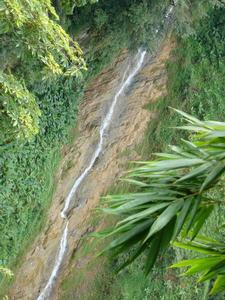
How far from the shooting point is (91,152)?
1112 centimetres

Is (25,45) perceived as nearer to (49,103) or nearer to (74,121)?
(49,103)

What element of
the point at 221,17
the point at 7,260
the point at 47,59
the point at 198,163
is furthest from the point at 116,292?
the point at 221,17

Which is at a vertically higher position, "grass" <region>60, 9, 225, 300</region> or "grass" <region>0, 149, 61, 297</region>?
"grass" <region>0, 149, 61, 297</region>

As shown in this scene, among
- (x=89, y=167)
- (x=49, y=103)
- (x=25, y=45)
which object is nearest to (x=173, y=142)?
(x=89, y=167)

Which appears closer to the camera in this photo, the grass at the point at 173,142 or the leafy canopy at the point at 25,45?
the leafy canopy at the point at 25,45

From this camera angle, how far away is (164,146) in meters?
11.5

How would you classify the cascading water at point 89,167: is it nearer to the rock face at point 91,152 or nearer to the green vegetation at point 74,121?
the rock face at point 91,152

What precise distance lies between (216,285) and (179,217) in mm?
780

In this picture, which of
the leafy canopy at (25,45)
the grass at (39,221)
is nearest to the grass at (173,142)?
the grass at (39,221)

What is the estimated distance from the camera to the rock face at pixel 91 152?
9398 millimetres

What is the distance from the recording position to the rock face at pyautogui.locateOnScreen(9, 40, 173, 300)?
940 cm

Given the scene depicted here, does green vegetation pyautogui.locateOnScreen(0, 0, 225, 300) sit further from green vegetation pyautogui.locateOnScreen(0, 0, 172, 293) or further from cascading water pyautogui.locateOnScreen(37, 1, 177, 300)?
cascading water pyautogui.locateOnScreen(37, 1, 177, 300)

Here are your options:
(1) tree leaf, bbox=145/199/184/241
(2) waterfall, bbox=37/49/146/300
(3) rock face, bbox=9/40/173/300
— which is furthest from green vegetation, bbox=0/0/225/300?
(1) tree leaf, bbox=145/199/184/241

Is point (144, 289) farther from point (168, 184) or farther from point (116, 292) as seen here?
point (168, 184)
